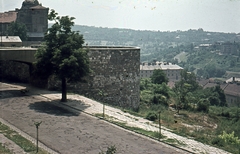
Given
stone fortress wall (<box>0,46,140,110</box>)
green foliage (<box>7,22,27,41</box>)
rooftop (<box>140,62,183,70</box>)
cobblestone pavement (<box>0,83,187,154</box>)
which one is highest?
green foliage (<box>7,22,27,41</box>)

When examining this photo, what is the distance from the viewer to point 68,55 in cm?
1902

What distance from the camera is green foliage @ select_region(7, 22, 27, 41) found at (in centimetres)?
5744

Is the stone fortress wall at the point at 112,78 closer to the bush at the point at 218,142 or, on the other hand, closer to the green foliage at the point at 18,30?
the bush at the point at 218,142

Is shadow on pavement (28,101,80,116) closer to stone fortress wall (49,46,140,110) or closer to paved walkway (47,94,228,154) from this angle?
paved walkway (47,94,228,154)

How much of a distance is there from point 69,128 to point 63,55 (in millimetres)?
5602

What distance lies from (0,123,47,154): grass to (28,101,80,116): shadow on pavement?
A: 3.17m

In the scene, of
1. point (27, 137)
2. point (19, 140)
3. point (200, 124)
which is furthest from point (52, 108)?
point (200, 124)

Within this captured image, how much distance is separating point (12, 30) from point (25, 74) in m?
33.9

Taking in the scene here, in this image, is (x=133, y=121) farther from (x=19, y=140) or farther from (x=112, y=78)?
(x=112, y=78)

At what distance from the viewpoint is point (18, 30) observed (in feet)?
189

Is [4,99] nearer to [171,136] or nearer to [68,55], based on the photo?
[68,55]

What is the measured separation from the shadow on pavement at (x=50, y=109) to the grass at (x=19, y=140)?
3.17m

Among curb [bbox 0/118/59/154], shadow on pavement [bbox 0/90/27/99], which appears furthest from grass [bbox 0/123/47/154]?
shadow on pavement [bbox 0/90/27/99]

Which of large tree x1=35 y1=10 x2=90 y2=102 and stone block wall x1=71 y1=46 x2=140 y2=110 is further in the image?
stone block wall x1=71 y1=46 x2=140 y2=110
